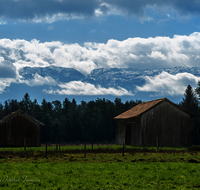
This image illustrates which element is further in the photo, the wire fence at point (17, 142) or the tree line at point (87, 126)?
the tree line at point (87, 126)

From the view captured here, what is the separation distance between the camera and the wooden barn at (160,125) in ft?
139

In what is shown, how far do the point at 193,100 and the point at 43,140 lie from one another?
170 feet

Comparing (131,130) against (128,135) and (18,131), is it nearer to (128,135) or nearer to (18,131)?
(128,135)

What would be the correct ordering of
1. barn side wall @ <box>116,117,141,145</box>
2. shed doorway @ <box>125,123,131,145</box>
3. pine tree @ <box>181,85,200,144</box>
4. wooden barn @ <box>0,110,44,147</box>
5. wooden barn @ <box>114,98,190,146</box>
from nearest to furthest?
wooden barn @ <box>114,98,190,146</box>, barn side wall @ <box>116,117,141,145</box>, wooden barn @ <box>0,110,44,147</box>, shed doorway @ <box>125,123,131,145</box>, pine tree @ <box>181,85,200,144</box>

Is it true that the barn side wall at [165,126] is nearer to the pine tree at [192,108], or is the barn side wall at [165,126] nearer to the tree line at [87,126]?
the pine tree at [192,108]

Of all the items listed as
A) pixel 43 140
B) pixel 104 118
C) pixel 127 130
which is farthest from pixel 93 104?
pixel 127 130

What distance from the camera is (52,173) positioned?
1434cm

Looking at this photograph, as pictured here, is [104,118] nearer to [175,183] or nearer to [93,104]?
[93,104]

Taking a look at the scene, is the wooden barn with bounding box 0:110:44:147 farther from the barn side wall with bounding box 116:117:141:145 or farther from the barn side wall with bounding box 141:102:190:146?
the barn side wall with bounding box 141:102:190:146

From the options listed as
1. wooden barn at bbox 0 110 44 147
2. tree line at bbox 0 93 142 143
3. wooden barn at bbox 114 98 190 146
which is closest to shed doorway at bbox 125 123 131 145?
wooden barn at bbox 114 98 190 146

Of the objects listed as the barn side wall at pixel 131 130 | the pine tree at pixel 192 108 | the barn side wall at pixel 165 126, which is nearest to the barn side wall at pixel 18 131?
the barn side wall at pixel 131 130

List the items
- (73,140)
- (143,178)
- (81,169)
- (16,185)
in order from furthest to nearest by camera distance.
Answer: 1. (73,140)
2. (81,169)
3. (143,178)
4. (16,185)

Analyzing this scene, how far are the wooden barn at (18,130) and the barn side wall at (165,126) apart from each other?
18.6m

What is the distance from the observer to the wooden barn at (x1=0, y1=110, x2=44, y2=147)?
147 ft
